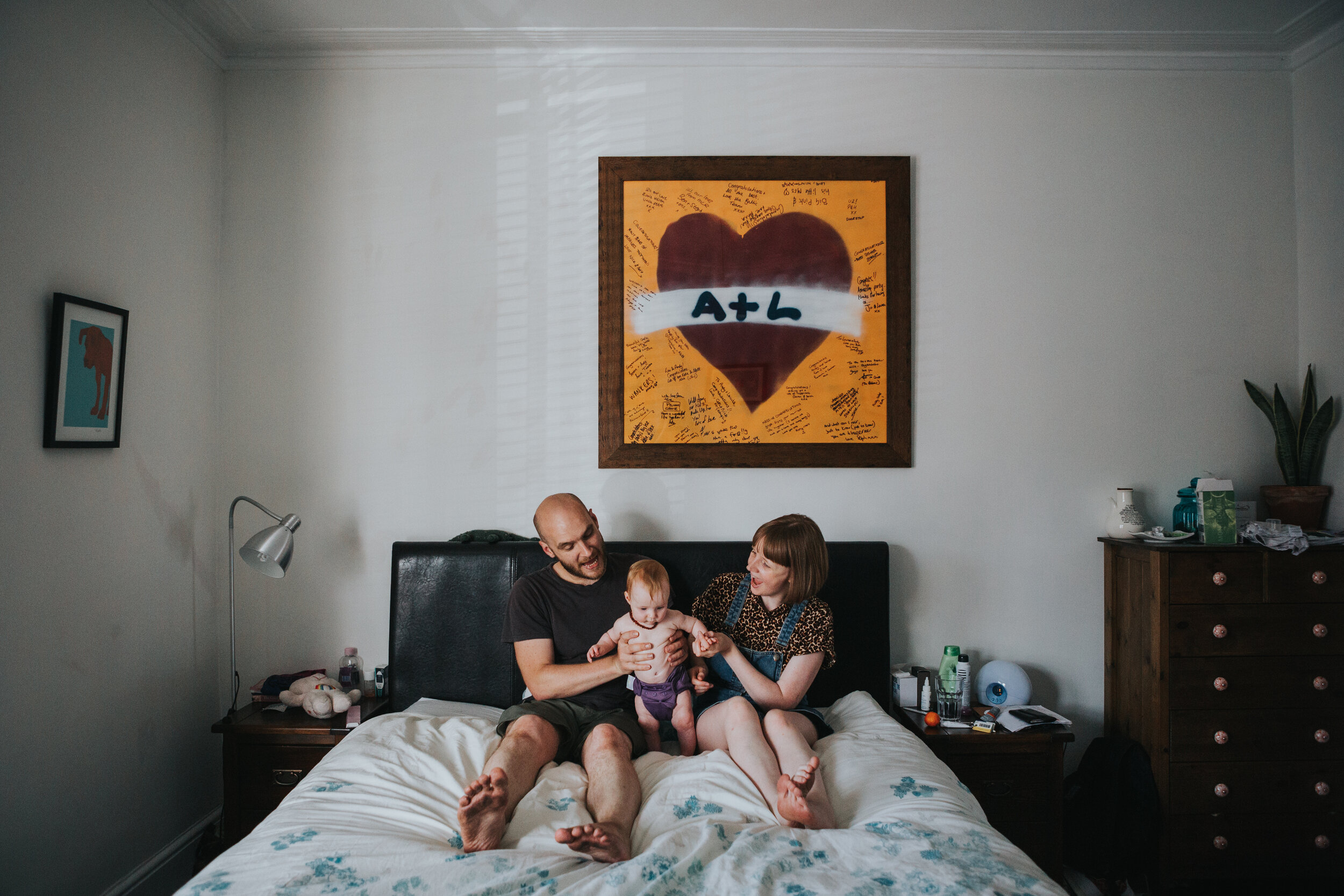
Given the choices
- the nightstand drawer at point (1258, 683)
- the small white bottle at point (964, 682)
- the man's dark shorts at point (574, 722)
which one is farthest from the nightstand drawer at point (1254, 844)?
the man's dark shorts at point (574, 722)

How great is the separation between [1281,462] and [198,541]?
399 centimetres

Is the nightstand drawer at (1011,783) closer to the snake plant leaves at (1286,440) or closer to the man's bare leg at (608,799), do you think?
the man's bare leg at (608,799)

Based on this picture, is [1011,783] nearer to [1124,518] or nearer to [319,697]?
[1124,518]

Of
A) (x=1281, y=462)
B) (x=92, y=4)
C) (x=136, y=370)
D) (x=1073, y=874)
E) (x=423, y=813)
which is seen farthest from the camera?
(x=1281, y=462)

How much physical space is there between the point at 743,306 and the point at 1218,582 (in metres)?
1.85

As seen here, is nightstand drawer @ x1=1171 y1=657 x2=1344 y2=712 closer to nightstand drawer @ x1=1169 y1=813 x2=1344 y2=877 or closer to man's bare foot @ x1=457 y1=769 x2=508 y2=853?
nightstand drawer @ x1=1169 y1=813 x2=1344 y2=877

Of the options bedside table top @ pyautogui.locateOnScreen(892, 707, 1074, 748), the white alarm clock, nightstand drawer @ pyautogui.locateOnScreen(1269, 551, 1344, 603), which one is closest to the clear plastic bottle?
bedside table top @ pyautogui.locateOnScreen(892, 707, 1074, 748)

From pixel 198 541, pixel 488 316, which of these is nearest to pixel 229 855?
pixel 198 541

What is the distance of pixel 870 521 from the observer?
271 centimetres

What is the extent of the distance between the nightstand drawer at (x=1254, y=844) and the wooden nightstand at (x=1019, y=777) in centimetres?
43

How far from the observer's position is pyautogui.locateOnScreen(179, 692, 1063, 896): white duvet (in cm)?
136

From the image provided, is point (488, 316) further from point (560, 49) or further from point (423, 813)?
point (423, 813)

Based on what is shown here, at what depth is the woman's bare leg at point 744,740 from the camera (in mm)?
1773

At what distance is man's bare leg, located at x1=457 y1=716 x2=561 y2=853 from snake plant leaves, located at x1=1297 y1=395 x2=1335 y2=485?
2810mm
